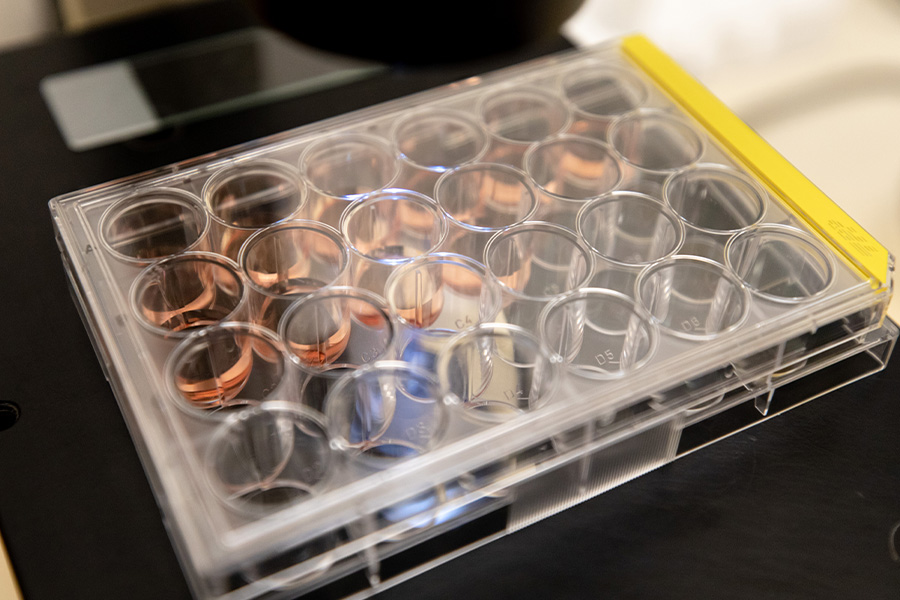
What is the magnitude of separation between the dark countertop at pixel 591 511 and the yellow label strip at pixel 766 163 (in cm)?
9

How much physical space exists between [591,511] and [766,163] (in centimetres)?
31

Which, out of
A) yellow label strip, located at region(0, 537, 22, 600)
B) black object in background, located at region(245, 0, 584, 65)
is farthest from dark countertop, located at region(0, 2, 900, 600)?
black object in background, located at region(245, 0, 584, 65)

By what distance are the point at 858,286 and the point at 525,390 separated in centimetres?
23

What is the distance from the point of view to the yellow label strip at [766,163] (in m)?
0.65

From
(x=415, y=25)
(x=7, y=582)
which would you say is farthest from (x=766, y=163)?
(x=7, y=582)

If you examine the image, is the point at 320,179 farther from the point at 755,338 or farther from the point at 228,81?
the point at 755,338

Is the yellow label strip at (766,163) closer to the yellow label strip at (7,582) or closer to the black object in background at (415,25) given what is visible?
the black object in background at (415,25)

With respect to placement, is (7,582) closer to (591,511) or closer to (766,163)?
(591,511)

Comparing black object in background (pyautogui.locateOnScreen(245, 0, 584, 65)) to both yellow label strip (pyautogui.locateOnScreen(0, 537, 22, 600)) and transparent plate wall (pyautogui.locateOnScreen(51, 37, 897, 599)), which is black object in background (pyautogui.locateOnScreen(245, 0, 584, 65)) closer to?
transparent plate wall (pyautogui.locateOnScreen(51, 37, 897, 599))

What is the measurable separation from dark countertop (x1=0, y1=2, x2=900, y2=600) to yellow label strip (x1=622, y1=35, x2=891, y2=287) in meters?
0.09

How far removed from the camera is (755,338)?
0.59 meters

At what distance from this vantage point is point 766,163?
0.71 m

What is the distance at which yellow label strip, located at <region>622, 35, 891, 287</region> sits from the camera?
2.12ft

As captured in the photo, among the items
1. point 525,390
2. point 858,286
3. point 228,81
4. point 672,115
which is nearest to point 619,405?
point 525,390
